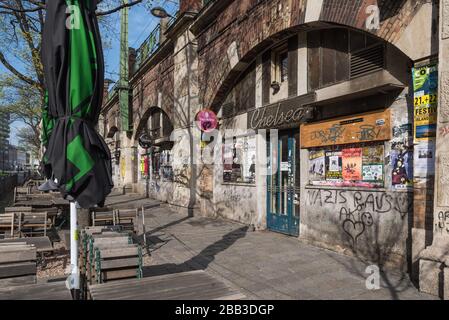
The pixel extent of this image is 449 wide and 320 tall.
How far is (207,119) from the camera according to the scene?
11922 mm

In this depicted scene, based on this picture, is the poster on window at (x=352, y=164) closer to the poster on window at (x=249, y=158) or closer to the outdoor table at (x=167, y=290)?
the poster on window at (x=249, y=158)

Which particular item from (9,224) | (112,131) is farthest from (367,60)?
(112,131)

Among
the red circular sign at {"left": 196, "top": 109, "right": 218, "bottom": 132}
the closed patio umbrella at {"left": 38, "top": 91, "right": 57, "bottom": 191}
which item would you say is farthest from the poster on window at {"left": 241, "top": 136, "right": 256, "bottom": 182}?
the closed patio umbrella at {"left": 38, "top": 91, "right": 57, "bottom": 191}

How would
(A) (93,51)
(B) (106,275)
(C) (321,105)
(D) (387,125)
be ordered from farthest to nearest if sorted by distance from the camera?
1. (C) (321,105)
2. (D) (387,125)
3. (B) (106,275)
4. (A) (93,51)

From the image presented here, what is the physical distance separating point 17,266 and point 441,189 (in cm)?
509

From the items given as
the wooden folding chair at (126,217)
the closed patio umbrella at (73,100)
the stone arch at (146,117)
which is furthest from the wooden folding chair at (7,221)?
the stone arch at (146,117)

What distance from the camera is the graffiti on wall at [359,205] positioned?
6051mm

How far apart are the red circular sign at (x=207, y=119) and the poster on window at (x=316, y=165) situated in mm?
4539
